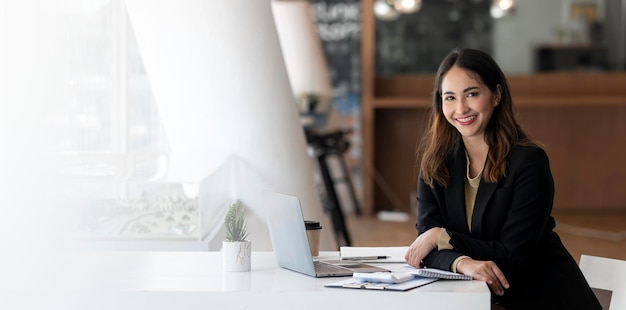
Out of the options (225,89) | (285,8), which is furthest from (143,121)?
(285,8)

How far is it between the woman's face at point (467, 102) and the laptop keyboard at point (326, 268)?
1.88ft

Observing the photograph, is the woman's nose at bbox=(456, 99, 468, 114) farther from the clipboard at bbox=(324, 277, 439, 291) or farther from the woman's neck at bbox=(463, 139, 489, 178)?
the clipboard at bbox=(324, 277, 439, 291)

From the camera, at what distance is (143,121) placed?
628 cm

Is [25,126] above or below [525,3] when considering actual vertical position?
below

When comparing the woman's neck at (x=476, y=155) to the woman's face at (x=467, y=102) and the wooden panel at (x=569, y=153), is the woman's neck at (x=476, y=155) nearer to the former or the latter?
the woman's face at (x=467, y=102)

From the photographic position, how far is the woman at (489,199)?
3156mm

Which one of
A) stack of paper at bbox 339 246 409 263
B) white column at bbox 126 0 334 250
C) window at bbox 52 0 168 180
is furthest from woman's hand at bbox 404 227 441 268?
white column at bbox 126 0 334 250

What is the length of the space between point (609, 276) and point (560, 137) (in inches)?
280

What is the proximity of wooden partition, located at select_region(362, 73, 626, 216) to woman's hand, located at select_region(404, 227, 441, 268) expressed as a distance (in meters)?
Answer: 6.79

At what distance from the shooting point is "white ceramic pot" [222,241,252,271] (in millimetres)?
3090

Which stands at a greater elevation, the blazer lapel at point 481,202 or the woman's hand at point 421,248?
the blazer lapel at point 481,202

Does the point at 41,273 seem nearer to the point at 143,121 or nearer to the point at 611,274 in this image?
the point at 611,274

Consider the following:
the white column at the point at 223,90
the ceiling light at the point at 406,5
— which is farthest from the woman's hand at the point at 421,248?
the ceiling light at the point at 406,5

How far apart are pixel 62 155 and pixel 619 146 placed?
7.74m
